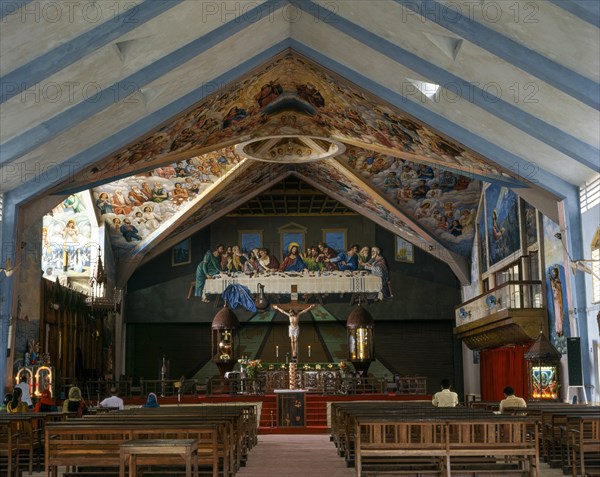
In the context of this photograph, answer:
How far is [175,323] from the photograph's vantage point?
92.5 feet

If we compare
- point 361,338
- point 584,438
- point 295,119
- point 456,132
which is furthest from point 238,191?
point 584,438

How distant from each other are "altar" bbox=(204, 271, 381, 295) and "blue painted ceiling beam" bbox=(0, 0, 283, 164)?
14.0m

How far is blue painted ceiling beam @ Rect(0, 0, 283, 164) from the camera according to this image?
1379cm

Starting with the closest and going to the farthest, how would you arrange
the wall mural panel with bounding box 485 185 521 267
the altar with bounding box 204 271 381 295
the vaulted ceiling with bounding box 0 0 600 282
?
the vaulted ceiling with bounding box 0 0 600 282 → the wall mural panel with bounding box 485 185 521 267 → the altar with bounding box 204 271 381 295

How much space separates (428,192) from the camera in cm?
2352

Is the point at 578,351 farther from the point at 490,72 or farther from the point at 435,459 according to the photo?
the point at 435,459

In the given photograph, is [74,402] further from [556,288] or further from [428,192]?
[428,192]

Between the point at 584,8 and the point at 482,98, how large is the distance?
4339 mm

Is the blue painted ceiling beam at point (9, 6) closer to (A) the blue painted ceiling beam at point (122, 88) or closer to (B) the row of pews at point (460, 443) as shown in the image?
(A) the blue painted ceiling beam at point (122, 88)

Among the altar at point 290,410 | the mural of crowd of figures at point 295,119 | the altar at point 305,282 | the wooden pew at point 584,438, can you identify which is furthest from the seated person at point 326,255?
the wooden pew at point 584,438

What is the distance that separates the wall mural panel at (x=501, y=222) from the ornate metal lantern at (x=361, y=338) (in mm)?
4069

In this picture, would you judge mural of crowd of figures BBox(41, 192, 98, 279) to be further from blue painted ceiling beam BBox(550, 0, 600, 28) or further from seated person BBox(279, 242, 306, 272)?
blue painted ceiling beam BBox(550, 0, 600, 28)

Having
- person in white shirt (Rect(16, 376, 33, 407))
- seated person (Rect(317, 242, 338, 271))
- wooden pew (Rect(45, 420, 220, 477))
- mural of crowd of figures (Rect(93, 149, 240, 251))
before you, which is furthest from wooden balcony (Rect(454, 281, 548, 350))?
wooden pew (Rect(45, 420, 220, 477))

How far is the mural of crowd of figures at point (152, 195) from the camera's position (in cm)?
2233
